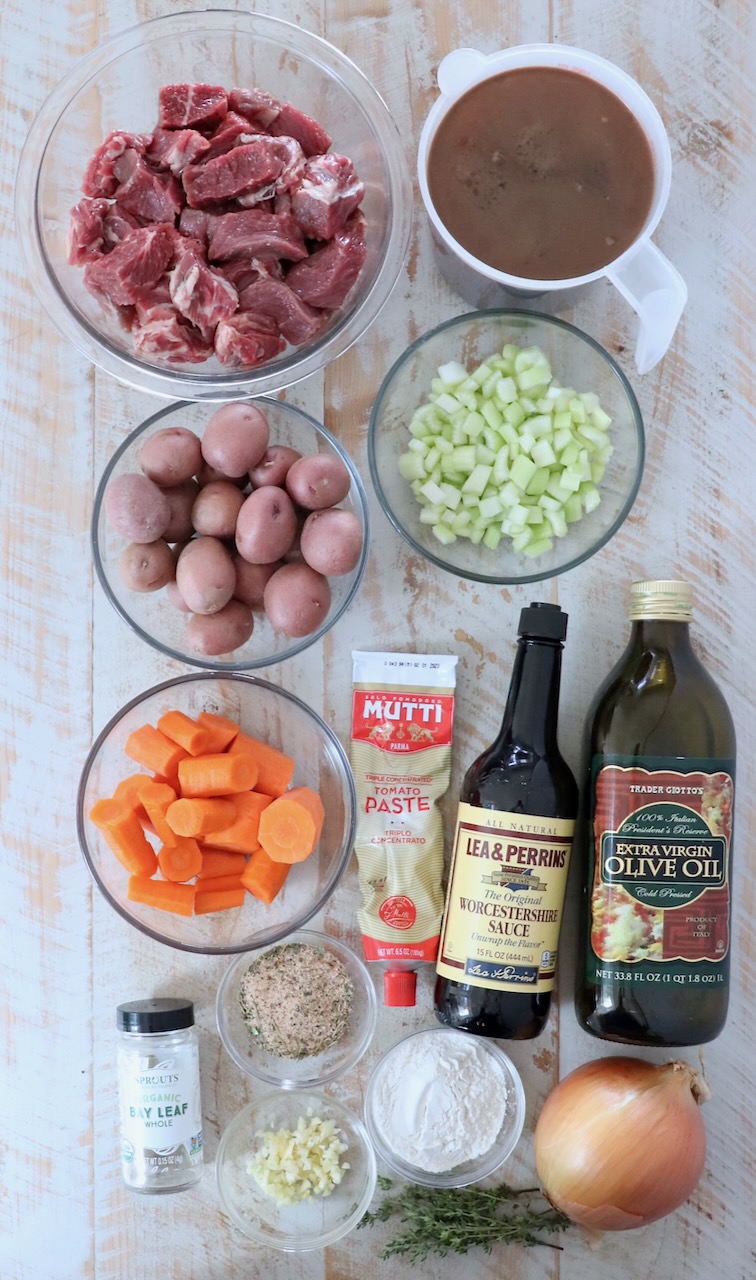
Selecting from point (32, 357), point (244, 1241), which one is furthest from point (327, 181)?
point (244, 1241)

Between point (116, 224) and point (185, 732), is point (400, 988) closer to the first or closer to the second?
point (185, 732)

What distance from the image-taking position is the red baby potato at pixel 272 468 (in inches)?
49.9

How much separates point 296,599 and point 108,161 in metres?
0.58

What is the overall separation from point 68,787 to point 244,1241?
0.71 meters

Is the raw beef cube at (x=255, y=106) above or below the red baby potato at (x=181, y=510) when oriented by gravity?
above

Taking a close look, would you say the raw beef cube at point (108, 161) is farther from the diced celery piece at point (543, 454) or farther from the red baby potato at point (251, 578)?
the diced celery piece at point (543, 454)

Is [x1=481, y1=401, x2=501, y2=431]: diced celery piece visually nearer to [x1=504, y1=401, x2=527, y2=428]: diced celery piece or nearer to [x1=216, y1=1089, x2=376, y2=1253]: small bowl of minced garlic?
[x1=504, y1=401, x2=527, y2=428]: diced celery piece

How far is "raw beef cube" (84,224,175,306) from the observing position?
1156 mm

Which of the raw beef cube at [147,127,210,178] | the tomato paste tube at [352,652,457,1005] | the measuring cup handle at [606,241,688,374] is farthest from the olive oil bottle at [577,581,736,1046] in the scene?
the raw beef cube at [147,127,210,178]

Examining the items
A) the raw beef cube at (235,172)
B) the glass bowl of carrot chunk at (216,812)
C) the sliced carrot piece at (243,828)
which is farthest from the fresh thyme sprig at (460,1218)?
the raw beef cube at (235,172)

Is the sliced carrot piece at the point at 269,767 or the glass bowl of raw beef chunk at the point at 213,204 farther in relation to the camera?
the sliced carrot piece at the point at 269,767

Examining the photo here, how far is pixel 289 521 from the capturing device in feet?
4.08

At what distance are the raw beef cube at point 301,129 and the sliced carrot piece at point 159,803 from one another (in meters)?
0.85

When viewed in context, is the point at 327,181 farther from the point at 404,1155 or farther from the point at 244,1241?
the point at 244,1241
